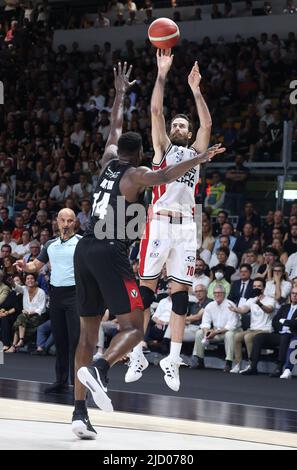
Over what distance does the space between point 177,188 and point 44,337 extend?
746 centimetres

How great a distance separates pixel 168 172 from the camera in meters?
6.81

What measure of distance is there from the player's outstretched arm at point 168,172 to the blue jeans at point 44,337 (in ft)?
28.6

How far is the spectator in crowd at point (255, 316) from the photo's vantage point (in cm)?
1354

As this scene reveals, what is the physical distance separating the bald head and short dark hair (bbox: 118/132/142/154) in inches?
115

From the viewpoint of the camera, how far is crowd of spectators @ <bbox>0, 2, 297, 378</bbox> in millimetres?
14766

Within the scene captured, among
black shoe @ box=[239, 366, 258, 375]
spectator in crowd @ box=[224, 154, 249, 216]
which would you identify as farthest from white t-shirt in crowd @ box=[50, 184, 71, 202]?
black shoe @ box=[239, 366, 258, 375]

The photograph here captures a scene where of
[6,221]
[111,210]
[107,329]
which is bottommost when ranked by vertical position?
[107,329]

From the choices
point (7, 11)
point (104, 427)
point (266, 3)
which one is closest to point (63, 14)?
point (7, 11)

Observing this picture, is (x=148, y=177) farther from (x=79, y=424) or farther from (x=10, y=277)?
(x=10, y=277)

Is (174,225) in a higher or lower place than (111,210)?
lower

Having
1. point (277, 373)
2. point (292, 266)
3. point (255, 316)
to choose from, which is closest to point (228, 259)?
point (292, 266)

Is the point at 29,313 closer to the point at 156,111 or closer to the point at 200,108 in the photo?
the point at 156,111

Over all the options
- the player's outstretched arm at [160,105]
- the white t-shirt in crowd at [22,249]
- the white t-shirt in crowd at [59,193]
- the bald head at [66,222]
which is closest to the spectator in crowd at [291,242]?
the white t-shirt in crowd at [22,249]

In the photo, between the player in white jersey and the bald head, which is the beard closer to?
the player in white jersey
